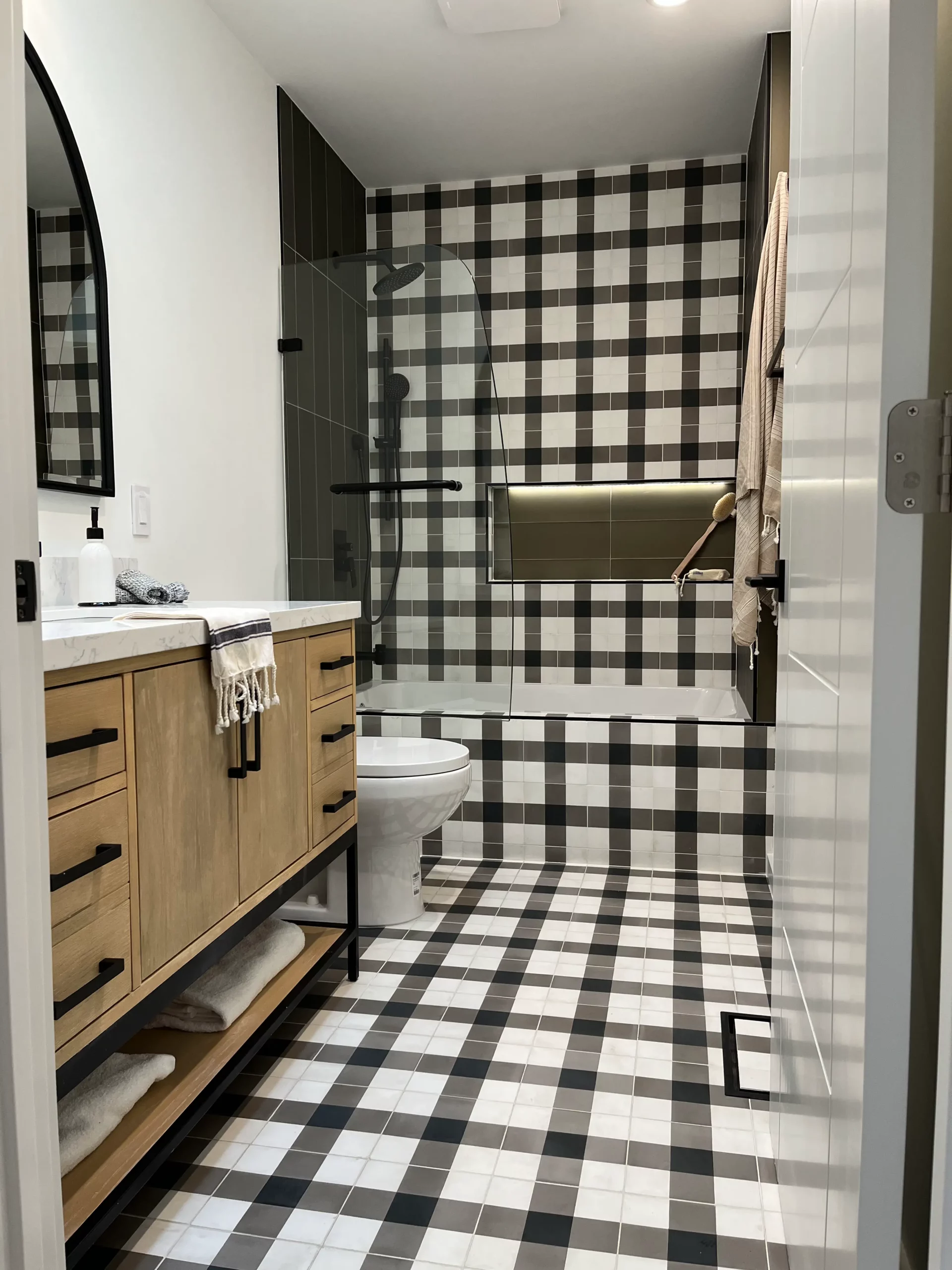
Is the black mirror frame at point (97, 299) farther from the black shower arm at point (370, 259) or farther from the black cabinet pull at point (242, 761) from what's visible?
the black shower arm at point (370, 259)

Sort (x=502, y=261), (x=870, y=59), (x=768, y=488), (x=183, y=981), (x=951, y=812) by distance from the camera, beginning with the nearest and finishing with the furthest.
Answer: (x=951, y=812)
(x=870, y=59)
(x=183, y=981)
(x=768, y=488)
(x=502, y=261)

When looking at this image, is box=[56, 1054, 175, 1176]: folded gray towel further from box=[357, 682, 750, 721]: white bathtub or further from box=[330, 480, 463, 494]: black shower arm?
box=[357, 682, 750, 721]: white bathtub

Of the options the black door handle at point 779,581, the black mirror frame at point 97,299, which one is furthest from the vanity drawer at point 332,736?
the black door handle at point 779,581

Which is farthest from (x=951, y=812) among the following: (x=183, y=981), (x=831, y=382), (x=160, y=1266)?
(x=160, y=1266)

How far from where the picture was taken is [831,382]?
3.50ft

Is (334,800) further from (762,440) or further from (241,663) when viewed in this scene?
(762,440)

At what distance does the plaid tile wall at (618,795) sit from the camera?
3.24 metres

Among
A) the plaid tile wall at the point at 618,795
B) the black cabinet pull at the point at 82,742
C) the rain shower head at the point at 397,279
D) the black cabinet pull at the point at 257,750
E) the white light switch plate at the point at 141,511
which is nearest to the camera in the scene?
the black cabinet pull at the point at 82,742

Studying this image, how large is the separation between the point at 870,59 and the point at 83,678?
44.2 inches

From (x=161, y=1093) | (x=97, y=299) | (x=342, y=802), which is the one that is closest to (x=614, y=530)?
(x=342, y=802)

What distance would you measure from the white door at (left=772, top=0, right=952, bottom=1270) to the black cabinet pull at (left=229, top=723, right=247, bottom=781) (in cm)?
94

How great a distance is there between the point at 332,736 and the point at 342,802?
0.60 feet

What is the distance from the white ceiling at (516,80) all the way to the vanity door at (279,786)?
2.02 metres

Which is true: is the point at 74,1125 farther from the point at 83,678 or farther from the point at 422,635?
the point at 422,635
